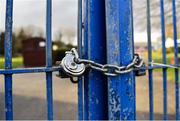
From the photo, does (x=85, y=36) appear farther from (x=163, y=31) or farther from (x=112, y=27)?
(x=163, y=31)

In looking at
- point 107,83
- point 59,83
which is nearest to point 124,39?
point 107,83

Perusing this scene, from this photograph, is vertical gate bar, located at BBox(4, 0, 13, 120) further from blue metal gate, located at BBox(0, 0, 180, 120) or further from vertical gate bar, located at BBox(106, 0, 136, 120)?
vertical gate bar, located at BBox(106, 0, 136, 120)

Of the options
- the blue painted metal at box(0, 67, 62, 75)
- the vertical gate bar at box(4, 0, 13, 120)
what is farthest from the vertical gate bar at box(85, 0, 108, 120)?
the vertical gate bar at box(4, 0, 13, 120)

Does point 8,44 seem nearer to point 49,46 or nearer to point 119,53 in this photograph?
point 49,46

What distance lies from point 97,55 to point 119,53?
0.08 m

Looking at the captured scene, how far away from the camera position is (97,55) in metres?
1.37

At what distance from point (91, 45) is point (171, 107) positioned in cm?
638

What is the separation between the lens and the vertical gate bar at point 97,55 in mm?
1365

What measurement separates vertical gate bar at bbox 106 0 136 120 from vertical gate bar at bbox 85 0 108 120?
0.04 metres

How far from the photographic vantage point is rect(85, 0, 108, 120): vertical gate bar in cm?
137

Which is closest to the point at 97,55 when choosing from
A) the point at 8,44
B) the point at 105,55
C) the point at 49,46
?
the point at 105,55

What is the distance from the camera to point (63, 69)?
1315 millimetres

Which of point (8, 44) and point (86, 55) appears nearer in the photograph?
point (8, 44)

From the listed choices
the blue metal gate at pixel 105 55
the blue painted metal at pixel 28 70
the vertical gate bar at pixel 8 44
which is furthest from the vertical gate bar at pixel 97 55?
the vertical gate bar at pixel 8 44
